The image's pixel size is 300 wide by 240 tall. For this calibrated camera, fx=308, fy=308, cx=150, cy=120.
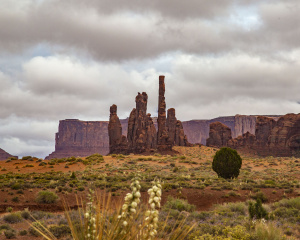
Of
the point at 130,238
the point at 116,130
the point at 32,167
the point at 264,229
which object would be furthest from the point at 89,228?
the point at 116,130

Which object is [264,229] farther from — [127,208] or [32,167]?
[32,167]

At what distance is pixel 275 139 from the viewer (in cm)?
10531

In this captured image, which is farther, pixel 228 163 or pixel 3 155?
pixel 3 155

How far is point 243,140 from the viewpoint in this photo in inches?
4712

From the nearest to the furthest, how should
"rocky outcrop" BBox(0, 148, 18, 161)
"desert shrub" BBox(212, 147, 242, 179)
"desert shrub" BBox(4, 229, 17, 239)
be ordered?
"desert shrub" BBox(4, 229, 17, 239)
"desert shrub" BBox(212, 147, 242, 179)
"rocky outcrop" BBox(0, 148, 18, 161)

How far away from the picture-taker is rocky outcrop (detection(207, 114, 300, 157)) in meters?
100

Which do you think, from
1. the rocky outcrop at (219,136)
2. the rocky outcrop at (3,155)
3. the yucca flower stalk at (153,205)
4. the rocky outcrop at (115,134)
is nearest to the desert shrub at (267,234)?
the yucca flower stalk at (153,205)

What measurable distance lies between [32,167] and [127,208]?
4877 cm

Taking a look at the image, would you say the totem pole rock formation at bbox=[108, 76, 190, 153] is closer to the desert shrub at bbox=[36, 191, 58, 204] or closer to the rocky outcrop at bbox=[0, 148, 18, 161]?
the desert shrub at bbox=[36, 191, 58, 204]

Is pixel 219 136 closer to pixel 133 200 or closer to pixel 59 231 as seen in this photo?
pixel 59 231

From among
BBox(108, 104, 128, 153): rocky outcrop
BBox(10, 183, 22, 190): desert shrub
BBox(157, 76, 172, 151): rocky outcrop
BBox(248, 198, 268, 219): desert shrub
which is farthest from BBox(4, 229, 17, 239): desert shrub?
BBox(108, 104, 128, 153): rocky outcrop

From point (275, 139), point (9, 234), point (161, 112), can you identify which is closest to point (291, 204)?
point (9, 234)

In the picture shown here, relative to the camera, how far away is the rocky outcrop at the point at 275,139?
100 metres

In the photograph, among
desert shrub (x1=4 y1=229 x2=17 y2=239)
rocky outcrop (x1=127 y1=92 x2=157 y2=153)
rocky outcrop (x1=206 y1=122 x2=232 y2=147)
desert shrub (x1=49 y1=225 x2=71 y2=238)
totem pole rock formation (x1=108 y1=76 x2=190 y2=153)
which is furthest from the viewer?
rocky outcrop (x1=206 y1=122 x2=232 y2=147)
